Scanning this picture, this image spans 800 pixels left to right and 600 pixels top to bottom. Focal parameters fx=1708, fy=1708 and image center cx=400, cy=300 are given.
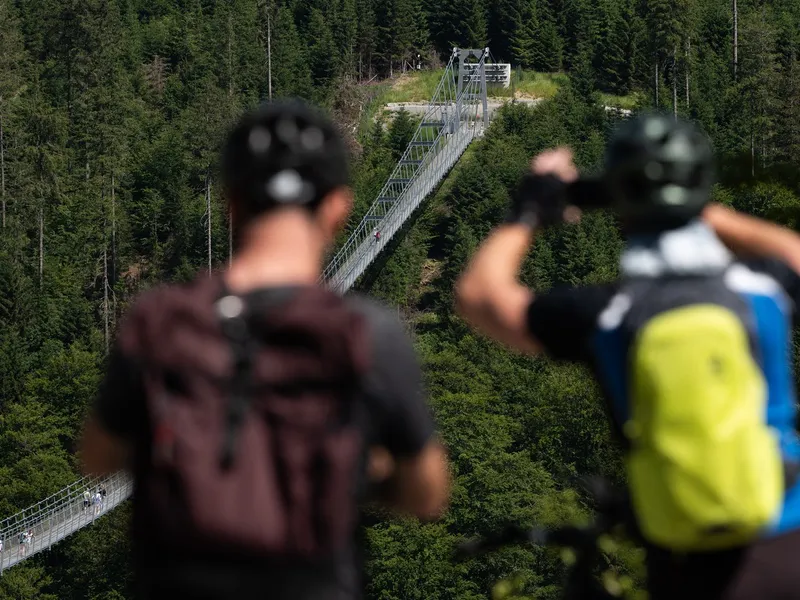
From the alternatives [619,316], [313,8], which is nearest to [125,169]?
[313,8]

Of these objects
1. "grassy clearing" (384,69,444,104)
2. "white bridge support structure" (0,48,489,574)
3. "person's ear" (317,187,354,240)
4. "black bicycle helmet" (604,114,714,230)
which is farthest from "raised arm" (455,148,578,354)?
"grassy clearing" (384,69,444,104)

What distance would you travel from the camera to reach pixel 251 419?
8.05ft

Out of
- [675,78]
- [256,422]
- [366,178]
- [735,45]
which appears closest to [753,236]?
[256,422]

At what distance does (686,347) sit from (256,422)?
0.69m

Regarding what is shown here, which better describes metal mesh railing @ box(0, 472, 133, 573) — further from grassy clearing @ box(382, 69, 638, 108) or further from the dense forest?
grassy clearing @ box(382, 69, 638, 108)

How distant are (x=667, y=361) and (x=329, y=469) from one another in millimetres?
576

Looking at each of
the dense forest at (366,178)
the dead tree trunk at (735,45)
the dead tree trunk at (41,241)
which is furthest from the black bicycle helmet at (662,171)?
the dead tree trunk at (735,45)

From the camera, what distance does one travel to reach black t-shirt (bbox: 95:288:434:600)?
8.06 feet

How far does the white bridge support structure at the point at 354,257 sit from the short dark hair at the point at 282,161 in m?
36.1

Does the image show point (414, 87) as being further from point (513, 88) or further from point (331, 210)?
point (331, 210)

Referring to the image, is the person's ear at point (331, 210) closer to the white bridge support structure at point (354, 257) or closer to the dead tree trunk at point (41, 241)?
the white bridge support structure at point (354, 257)

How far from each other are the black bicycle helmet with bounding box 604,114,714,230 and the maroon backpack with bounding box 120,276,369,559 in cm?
67

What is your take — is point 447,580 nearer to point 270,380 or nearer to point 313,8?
point 270,380

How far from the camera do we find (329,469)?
8.07ft
